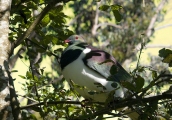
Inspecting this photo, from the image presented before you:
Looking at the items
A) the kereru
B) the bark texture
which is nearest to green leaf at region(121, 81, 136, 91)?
the bark texture

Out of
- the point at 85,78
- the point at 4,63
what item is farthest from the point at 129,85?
the point at 85,78

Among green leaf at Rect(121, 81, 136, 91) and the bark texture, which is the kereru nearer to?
the bark texture

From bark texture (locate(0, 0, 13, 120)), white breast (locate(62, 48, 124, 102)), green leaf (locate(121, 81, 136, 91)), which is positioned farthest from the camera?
white breast (locate(62, 48, 124, 102))

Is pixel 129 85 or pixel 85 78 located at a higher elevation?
pixel 85 78

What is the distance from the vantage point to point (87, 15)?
11.7m

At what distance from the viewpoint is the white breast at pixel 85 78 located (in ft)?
10.8

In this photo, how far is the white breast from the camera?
330 centimetres

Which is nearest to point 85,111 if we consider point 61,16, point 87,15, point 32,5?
point 61,16

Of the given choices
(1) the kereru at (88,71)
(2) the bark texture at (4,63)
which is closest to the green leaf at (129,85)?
(2) the bark texture at (4,63)

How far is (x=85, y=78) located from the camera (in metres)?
3.32

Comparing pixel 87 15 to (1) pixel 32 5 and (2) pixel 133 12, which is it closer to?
(2) pixel 133 12

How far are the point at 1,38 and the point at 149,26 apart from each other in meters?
9.68

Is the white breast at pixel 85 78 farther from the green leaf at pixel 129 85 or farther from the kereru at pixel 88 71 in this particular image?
the green leaf at pixel 129 85

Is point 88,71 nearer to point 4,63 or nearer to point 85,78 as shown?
point 85,78
